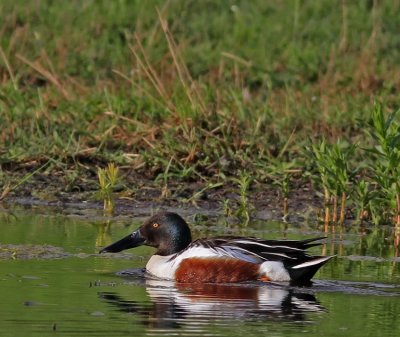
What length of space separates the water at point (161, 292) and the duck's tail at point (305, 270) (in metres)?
0.08

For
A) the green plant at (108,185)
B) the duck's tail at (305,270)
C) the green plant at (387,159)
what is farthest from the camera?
the green plant at (108,185)

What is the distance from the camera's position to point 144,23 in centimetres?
1730

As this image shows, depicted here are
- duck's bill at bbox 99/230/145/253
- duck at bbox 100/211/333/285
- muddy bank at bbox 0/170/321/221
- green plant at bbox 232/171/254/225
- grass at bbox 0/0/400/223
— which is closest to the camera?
duck at bbox 100/211/333/285

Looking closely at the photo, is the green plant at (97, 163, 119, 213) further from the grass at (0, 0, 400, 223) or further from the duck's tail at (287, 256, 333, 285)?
the duck's tail at (287, 256, 333, 285)

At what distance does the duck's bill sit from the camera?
9.76 metres

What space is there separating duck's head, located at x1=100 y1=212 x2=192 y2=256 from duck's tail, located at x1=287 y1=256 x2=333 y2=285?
1.00 m

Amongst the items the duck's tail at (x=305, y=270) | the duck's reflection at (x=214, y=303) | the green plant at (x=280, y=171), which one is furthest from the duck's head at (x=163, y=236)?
the green plant at (x=280, y=171)

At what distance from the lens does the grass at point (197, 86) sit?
12.6m

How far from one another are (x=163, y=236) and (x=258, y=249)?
95 centimetres

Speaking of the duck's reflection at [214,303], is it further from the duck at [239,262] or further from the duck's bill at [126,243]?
the duck's bill at [126,243]

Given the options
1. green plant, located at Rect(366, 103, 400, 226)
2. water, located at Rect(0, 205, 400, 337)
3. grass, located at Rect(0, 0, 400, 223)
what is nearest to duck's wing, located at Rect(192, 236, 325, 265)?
water, located at Rect(0, 205, 400, 337)

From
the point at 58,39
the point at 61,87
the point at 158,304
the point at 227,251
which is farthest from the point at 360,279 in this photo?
the point at 58,39

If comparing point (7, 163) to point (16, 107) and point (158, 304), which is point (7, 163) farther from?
point (158, 304)

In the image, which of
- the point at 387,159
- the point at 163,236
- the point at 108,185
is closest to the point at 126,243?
the point at 163,236
